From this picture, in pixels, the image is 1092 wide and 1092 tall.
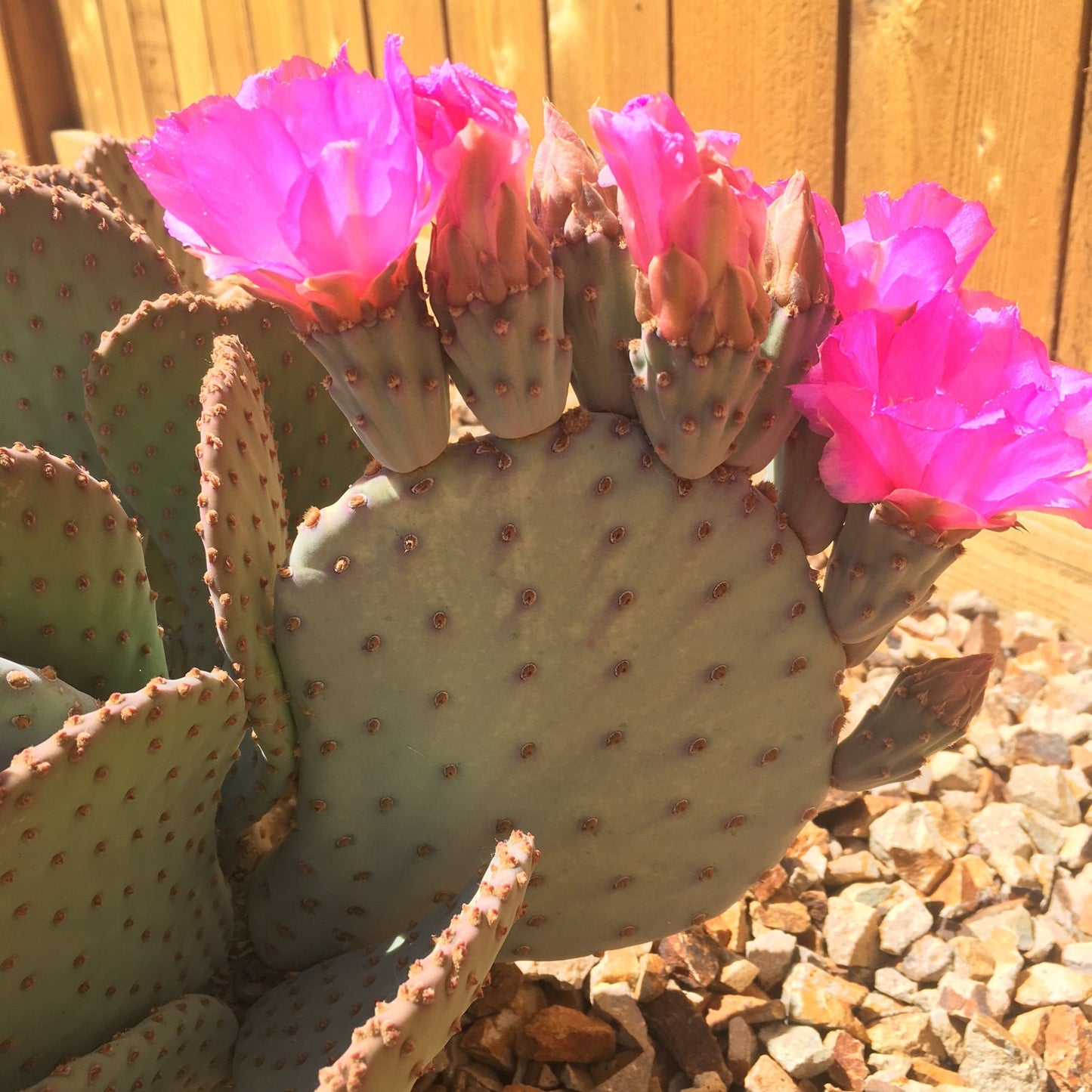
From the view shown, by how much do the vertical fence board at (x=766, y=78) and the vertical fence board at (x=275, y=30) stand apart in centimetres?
135

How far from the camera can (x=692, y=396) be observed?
31.0 inches

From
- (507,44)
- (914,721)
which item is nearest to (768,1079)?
(914,721)

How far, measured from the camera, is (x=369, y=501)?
2.72ft

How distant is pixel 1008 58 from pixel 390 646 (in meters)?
1.34

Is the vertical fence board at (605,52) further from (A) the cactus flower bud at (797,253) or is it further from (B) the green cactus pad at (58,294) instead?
(A) the cactus flower bud at (797,253)

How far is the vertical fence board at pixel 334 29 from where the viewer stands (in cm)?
275

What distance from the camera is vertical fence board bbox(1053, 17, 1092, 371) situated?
62.8 inches

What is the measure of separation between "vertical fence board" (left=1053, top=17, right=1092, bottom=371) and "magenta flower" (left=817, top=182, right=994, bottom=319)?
86 cm

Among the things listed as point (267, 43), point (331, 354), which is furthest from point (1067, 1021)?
point (267, 43)

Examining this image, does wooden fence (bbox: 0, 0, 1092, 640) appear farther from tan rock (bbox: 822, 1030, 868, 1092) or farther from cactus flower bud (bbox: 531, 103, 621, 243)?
cactus flower bud (bbox: 531, 103, 621, 243)

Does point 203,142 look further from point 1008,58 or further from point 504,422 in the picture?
point 1008,58

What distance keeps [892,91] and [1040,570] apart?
817 millimetres

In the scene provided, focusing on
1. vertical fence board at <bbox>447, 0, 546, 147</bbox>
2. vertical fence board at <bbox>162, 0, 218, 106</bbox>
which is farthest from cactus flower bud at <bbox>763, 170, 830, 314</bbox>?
vertical fence board at <bbox>162, 0, 218, 106</bbox>

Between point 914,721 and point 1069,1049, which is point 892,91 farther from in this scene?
point 1069,1049
